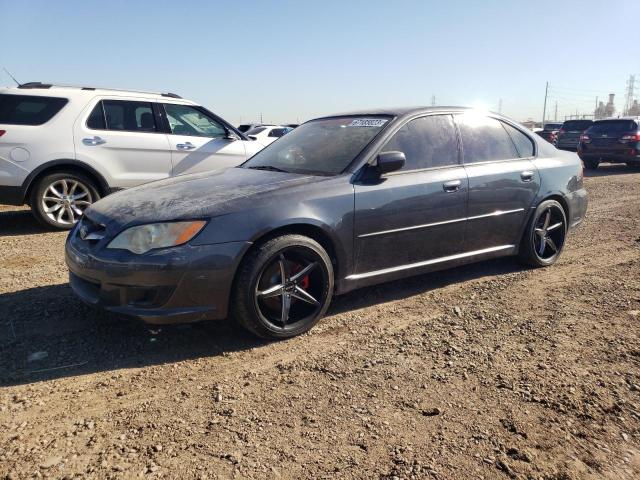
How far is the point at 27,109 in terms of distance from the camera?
6367mm

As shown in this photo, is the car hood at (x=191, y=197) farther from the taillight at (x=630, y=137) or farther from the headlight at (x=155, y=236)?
the taillight at (x=630, y=137)

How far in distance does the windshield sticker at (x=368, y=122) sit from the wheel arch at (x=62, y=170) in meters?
3.97

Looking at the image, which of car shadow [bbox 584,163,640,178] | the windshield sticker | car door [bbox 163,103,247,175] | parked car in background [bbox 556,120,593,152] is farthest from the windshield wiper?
parked car in background [bbox 556,120,593,152]

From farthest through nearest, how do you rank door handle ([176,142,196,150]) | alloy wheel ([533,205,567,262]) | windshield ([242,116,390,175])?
door handle ([176,142,196,150]), alloy wheel ([533,205,567,262]), windshield ([242,116,390,175])

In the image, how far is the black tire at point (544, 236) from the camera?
484cm

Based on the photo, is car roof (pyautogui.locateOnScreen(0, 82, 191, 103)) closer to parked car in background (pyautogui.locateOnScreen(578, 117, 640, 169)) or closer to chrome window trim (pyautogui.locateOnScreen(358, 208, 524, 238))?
chrome window trim (pyautogui.locateOnScreen(358, 208, 524, 238))

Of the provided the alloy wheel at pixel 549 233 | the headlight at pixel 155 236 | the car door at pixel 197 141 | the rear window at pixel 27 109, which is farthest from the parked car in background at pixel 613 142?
the headlight at pixel 155 236

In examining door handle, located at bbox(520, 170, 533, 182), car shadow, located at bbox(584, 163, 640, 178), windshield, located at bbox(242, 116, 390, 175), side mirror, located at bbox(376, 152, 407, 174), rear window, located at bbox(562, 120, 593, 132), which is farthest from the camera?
rear window, located at bbox(562, 120, 593, 132)

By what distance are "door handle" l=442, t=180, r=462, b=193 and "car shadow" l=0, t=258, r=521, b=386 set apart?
102 cm

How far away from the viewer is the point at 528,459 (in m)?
2.22

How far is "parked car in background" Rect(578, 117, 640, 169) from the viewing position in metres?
14.2

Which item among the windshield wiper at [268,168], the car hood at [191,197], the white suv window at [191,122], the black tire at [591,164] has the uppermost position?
the white suv window at [191,122]

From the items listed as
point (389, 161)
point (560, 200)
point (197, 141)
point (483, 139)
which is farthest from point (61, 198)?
point (560, 200)

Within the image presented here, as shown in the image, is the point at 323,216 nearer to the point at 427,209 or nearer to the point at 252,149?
the point at 427,209
